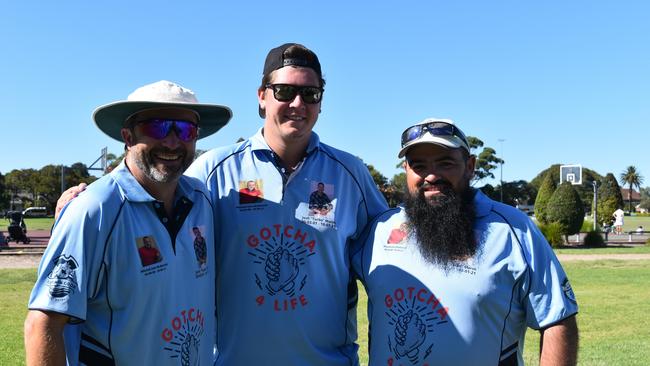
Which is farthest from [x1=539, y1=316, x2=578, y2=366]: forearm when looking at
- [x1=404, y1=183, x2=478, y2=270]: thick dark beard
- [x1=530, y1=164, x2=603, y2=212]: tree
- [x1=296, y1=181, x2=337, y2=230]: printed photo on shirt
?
[x1=530, y1=164, x2=603, y2=212]: tree

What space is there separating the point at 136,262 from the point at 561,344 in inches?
90.5

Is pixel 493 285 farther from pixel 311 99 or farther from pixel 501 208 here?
pixel 311 99

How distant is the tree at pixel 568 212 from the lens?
32750 millimetres

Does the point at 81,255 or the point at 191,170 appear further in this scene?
the point at 191,170

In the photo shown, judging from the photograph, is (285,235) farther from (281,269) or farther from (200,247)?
(200,247)

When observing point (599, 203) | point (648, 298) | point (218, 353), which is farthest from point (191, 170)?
point (599, 203)

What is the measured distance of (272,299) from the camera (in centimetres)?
363

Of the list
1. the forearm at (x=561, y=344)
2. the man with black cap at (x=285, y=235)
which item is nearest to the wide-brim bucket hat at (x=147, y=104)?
the man with black cap at (x=285, y=235)

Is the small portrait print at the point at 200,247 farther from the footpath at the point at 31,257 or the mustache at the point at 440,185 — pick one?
the footpath at the point at 31,257

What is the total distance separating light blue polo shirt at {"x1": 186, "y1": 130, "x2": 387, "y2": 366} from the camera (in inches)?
143

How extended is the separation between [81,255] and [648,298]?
A: 13.9 metres

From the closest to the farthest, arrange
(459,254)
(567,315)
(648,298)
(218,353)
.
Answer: (567,315) → (459,254) → (218,353) → (648,298)

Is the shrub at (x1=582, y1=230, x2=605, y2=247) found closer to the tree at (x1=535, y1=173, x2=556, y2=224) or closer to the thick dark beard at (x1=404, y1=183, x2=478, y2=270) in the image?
the tree at (x1=535, y1=173, x2=556, y2=224)

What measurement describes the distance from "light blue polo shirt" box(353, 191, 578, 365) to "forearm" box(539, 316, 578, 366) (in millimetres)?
59
